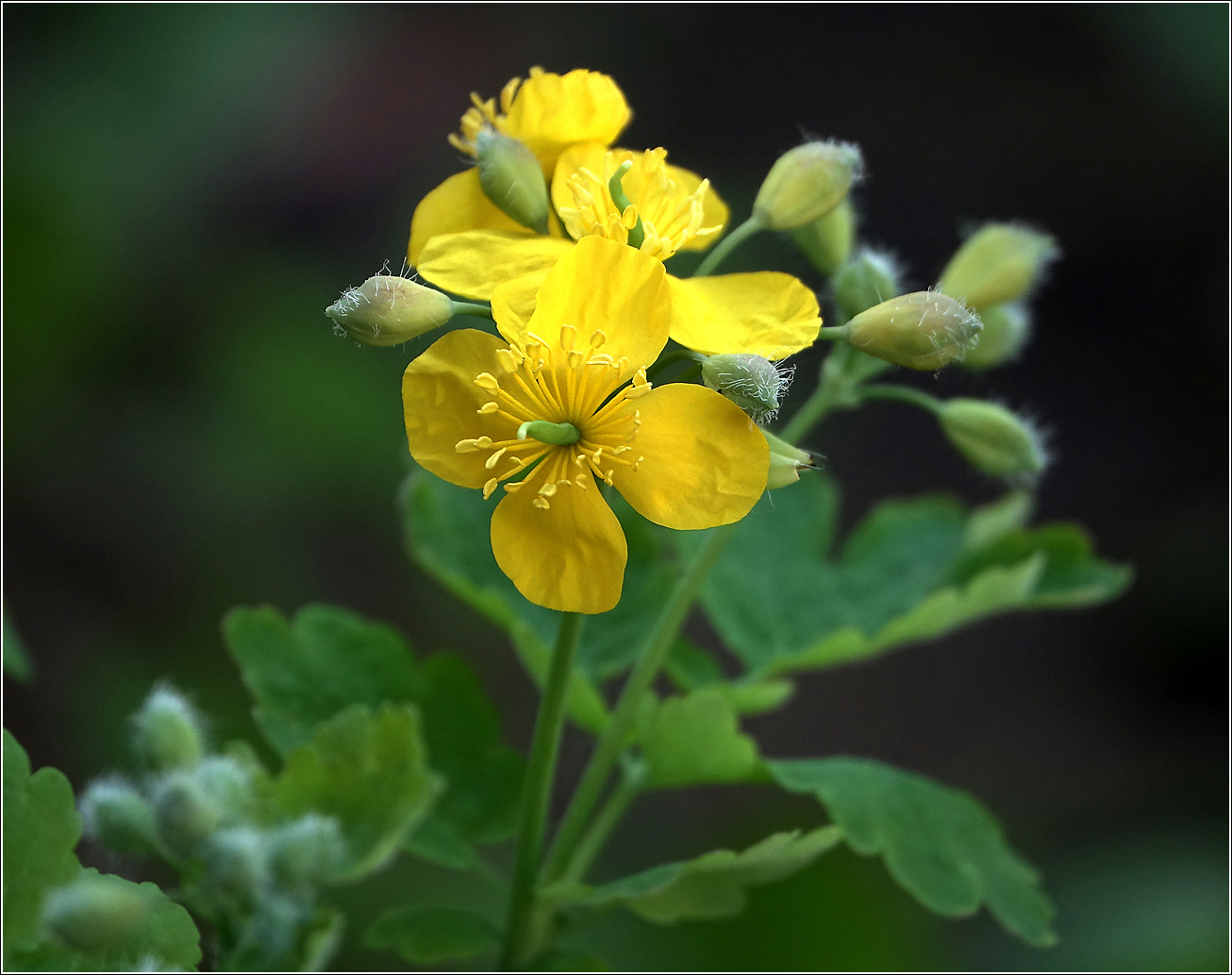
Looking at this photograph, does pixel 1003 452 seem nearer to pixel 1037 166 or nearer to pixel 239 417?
pixel 239 417

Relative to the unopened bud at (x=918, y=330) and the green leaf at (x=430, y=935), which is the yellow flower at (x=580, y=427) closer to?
the unopened bud at (x=918, y=330)

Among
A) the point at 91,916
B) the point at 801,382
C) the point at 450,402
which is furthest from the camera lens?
the point at 801,382

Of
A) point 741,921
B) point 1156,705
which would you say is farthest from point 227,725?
point 1156,705

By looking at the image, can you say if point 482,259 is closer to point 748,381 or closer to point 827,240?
point 748,381

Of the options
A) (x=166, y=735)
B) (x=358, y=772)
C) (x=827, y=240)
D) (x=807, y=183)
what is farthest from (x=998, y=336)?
(x=166, y=735)

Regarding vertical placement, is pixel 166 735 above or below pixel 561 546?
below

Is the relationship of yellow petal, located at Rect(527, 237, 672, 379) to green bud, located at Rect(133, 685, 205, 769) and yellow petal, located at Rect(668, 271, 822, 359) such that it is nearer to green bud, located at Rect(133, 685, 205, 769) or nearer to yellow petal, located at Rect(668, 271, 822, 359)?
yellow petal, located at Rect(668, 271, 822, 359)

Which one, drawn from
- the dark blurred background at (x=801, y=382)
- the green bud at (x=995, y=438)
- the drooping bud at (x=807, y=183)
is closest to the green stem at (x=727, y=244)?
the drooping bud at (x=807, y=183)
